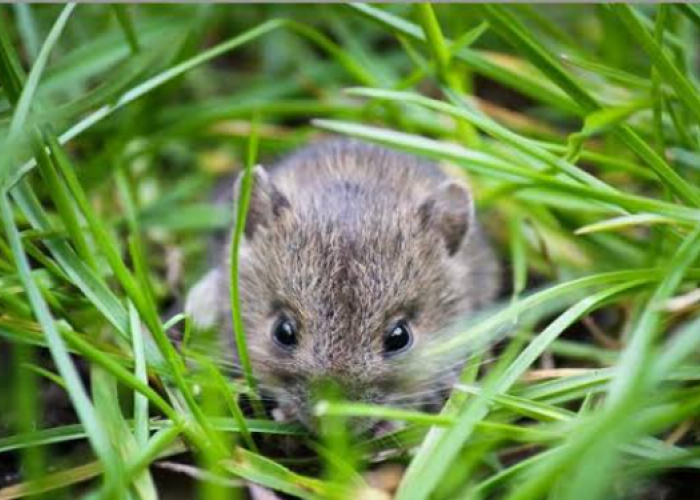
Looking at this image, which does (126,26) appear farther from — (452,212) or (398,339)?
(398,339)

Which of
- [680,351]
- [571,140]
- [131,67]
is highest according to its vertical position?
[131,67]

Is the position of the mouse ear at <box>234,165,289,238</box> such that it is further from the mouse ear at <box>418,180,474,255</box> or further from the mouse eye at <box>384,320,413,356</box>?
the mouse eye at <box>384,320,413,356</box>

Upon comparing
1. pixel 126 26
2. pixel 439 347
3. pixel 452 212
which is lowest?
pixel 439 347

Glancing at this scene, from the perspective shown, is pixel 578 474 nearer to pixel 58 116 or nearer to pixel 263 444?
pixel 263 444

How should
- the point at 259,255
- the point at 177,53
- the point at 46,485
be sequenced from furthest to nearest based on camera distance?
the point at 177,53 → the point at 259,255 → the point at 46,485

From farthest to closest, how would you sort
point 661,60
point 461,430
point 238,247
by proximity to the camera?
point 661,60
point 238,247
point 461,430

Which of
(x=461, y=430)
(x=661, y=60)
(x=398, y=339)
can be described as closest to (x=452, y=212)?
(x=398, y=339)

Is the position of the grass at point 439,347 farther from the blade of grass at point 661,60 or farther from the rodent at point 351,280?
the rodent at point 351,280

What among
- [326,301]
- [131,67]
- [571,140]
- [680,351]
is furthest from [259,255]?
[680,351]
